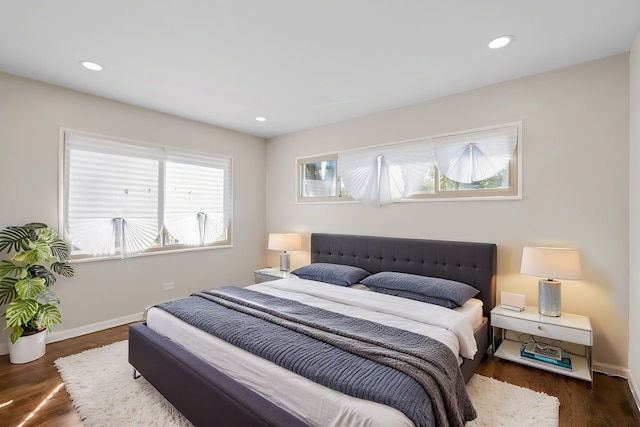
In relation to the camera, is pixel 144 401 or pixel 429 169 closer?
pixel 144 401

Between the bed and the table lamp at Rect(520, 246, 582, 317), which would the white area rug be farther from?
the table lamp at Rect(520, 246, 582, 317)

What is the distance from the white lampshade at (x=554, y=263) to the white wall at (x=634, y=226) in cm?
32

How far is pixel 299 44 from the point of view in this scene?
2.29 metres

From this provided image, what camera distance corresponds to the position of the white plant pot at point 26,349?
2.63m

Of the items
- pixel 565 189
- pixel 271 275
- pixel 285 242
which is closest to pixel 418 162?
pixel 565 189

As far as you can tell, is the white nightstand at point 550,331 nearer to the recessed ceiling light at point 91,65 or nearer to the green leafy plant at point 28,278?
the green leafy plant at point 28,278

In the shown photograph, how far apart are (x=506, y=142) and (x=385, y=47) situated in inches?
59.5

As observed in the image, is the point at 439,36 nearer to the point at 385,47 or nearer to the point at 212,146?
the point at 385,47

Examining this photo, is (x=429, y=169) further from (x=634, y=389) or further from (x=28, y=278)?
(x=28, y=278)

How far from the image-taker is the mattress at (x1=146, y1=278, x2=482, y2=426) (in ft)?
4.23

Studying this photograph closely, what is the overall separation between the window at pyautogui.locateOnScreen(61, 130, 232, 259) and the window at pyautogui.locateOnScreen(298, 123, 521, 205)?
151cm

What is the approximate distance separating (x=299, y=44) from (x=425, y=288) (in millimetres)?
2279

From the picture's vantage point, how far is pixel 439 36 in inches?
85.6

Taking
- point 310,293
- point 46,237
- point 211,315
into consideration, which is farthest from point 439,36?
point 46,237
